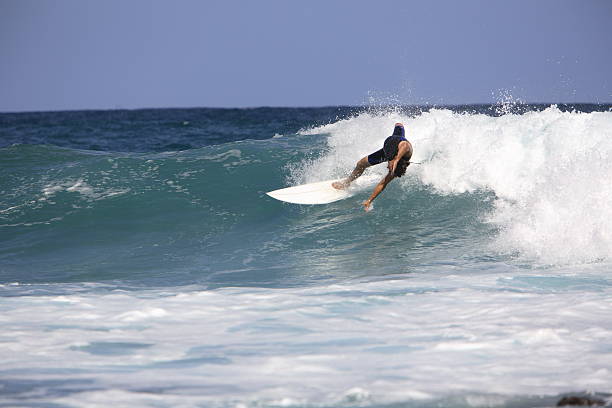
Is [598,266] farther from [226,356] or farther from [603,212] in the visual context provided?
[226,356]

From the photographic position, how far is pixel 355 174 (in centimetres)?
1025

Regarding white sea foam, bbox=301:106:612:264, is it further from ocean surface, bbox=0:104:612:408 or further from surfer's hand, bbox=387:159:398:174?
surfer's hand, bbox=387:159:398:174

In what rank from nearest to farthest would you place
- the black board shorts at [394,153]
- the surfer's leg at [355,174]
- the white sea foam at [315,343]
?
the white sea foam at [315,343]
the black board shorts at [394,153]
the surfer's leg at [355,174]

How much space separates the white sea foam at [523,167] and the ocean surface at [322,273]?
0.03 meters

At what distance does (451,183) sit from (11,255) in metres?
6.18

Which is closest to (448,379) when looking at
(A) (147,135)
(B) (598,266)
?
(B) (598,266)

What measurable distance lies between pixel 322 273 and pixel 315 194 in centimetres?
292

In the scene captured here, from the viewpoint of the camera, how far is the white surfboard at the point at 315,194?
10406mm

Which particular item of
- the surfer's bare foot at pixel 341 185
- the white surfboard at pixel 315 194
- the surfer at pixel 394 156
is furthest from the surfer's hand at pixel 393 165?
the white surfboard at pixel 315 194

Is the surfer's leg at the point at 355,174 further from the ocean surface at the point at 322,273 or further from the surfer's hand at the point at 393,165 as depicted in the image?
the surfer's hand at the point at 393,165

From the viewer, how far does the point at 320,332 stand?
5.29 meters

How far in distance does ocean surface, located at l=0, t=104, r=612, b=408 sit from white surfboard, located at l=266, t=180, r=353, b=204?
0.21 metres

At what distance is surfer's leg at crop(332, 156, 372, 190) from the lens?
10.1 metres

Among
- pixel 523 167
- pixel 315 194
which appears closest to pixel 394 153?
pixel 315 194
